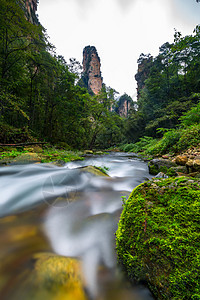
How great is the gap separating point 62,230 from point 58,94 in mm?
12760

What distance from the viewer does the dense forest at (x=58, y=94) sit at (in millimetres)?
6852

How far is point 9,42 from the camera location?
723 centimetres

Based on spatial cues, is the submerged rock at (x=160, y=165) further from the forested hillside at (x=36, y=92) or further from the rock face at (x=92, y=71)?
the rock face at (x=92, y=71)

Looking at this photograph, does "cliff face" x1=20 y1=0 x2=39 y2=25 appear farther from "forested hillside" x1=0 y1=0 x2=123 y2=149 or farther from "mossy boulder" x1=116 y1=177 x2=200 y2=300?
"mossy boulder" x1=116 y1=177 x2=200 y2=300

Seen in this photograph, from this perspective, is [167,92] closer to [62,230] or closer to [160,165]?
[160,165]

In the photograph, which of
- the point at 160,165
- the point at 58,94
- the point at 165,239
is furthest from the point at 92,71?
the point at 165,239

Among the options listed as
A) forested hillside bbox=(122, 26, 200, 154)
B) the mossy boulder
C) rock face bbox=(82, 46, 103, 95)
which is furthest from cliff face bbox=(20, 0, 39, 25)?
rock face bbox=(82, 46, 103, 95)

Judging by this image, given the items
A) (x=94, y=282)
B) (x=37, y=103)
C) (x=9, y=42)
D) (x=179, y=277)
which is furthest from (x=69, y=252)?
(x=37, y=103)

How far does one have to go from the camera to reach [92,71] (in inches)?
2442

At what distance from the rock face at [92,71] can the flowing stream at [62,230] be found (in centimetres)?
6486

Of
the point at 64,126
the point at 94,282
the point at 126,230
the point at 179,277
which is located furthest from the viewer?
the point at 64,126

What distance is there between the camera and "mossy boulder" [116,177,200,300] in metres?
0.76

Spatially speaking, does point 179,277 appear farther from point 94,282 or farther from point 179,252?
point 94,282

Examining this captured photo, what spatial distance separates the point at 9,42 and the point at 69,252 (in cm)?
1073
